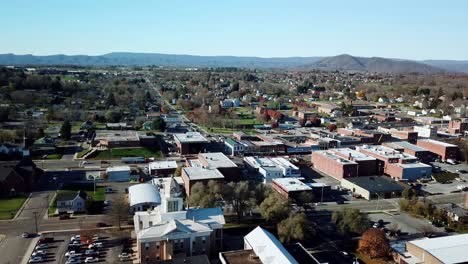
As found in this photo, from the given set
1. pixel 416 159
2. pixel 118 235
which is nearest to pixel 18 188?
pixel 118 235

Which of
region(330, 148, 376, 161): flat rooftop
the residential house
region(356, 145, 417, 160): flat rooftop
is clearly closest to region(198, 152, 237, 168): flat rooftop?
the residential house

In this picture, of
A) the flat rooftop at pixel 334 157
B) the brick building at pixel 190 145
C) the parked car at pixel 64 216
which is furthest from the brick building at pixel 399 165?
the parked car at pixel 64 216

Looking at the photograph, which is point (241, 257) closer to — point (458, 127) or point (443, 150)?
point (443, 150)

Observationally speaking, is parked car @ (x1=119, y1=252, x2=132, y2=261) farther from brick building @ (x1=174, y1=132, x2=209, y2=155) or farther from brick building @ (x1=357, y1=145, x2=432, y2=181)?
brick building @ (x1=357, y1=145, x2=432, y2=181)

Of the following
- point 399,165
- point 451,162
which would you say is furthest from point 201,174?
point 451,162

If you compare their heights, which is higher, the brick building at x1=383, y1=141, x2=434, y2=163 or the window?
the window

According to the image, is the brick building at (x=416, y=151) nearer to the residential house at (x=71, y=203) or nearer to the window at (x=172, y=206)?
the window at (x=172, y=206)
